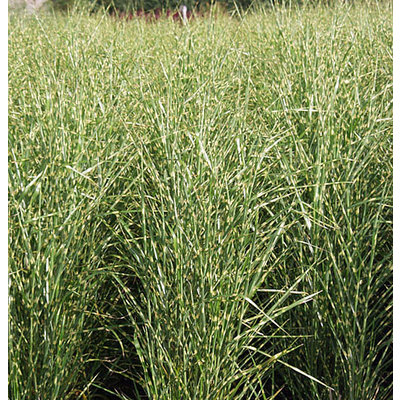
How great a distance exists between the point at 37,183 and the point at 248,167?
661mm

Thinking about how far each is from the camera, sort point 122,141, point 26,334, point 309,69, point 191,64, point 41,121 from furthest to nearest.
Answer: point 191,64 < point 309,69 < point 122,141 < point 41,121 < point 26,334

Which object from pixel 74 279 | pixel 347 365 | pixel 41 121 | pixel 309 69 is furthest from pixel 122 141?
pixel 347 365

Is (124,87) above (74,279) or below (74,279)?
above

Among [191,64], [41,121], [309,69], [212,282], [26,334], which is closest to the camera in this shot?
[212,282]

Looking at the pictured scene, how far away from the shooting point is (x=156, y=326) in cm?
155

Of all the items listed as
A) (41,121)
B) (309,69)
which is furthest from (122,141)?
(309,69)

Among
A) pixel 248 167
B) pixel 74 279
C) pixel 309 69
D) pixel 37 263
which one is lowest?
pixel 74 279

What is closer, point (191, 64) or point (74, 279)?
point (74, 279)

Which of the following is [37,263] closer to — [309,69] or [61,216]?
[61,216]

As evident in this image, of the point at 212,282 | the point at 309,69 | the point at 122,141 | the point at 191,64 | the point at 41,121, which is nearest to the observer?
the point at 212,282

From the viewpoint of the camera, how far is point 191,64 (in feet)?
8.75

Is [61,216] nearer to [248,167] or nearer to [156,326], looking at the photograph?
[156,326]

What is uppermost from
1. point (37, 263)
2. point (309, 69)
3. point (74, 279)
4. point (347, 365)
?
point (309, 69)
